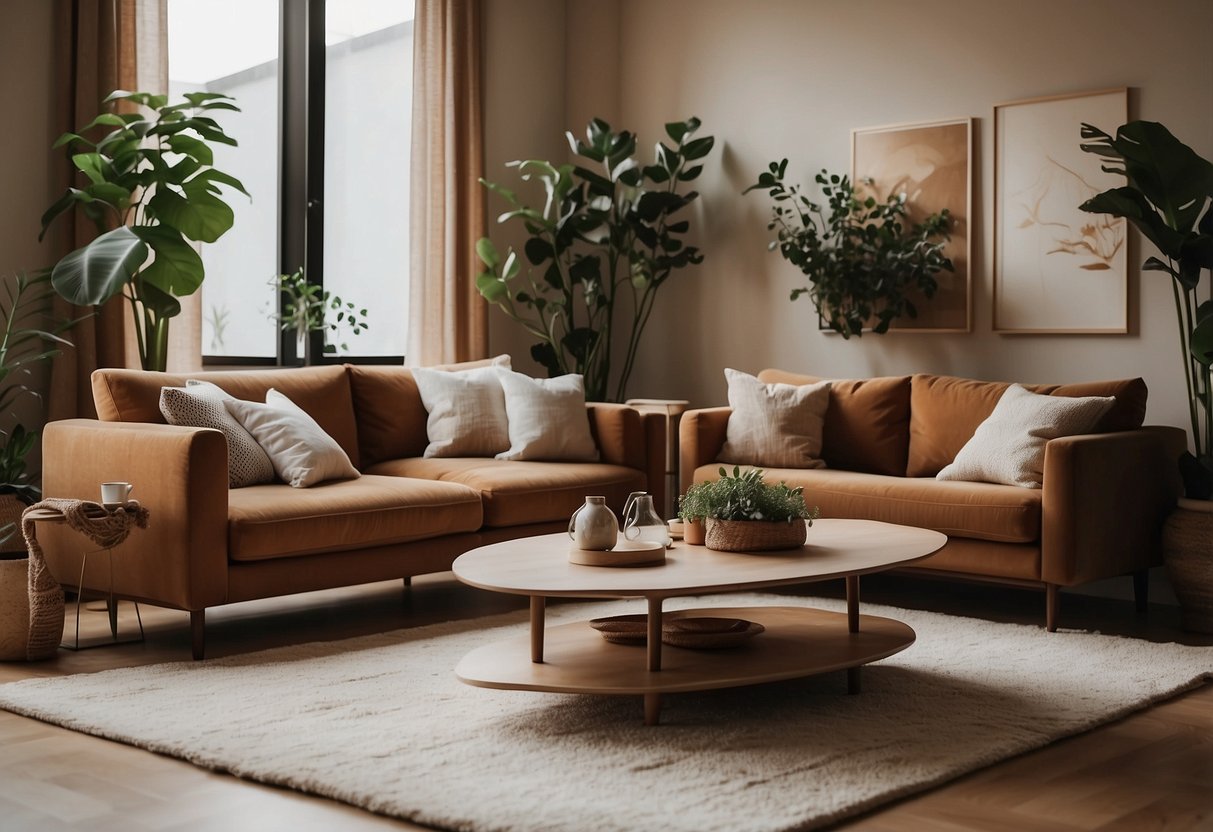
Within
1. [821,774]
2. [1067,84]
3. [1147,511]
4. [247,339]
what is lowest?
[821,774]

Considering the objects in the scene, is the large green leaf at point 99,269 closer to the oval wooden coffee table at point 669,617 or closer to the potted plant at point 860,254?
the oval wooden coffee table at point 669,617

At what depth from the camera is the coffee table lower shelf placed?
3.11 metres

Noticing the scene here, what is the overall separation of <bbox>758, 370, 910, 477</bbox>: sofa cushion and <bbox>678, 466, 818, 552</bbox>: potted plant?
1850mm

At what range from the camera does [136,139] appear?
4.66 meters

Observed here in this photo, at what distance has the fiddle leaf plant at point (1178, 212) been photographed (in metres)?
4.54

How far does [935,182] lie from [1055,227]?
0.58 metres

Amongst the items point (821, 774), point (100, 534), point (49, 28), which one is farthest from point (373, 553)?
point (49, 28)

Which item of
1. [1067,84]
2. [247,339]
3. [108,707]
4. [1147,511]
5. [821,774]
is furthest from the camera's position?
[247,339]

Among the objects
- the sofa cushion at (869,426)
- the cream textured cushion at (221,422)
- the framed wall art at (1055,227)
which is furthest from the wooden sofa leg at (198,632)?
the framed wall art at (1055,227)

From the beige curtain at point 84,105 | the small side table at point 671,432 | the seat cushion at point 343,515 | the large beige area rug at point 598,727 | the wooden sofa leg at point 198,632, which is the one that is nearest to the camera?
the large beige area rug at point 598,727

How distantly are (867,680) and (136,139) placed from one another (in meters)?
3.09

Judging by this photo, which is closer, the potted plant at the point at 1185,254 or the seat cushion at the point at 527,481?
the potted plant at the point at 1185,254

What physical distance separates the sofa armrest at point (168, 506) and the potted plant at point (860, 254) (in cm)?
292

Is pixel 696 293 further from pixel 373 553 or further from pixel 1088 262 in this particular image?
pixel 373 553
